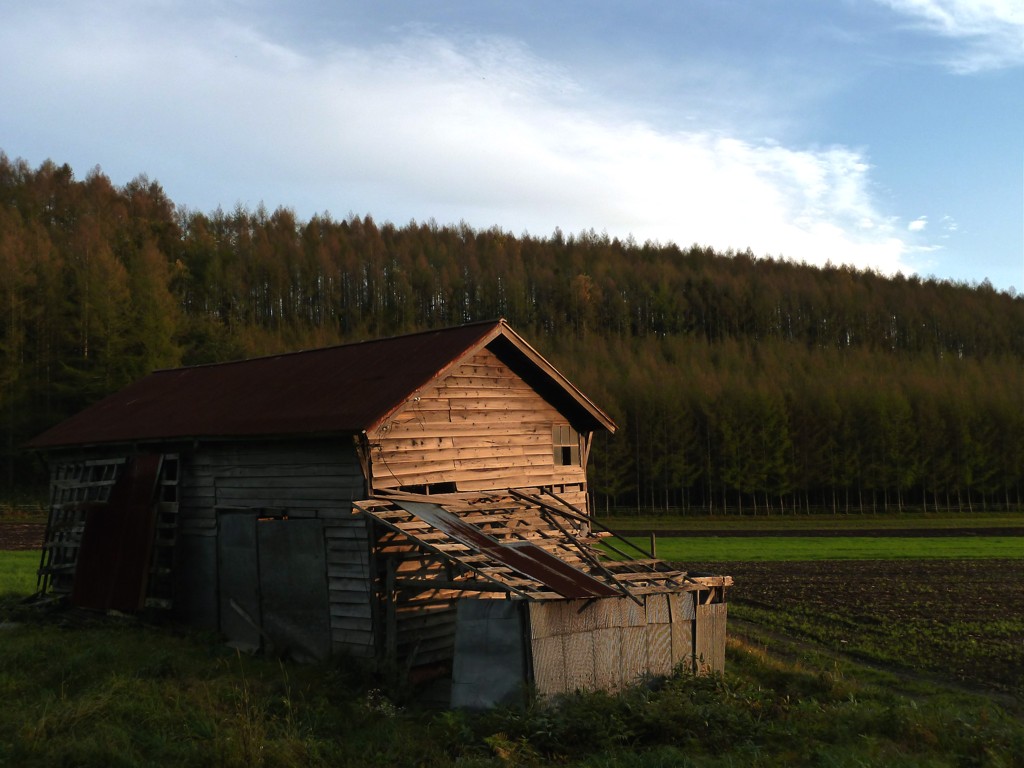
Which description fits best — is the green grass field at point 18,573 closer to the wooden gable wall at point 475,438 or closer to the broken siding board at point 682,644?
the wooden gable wall at point 475,438

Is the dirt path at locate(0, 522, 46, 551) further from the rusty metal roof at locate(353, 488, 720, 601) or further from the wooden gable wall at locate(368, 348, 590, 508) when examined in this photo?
the rusty metal roof at locate(353, 488, 720, 601)

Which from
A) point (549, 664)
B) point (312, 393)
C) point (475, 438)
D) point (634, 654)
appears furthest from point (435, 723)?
point (312, 393)

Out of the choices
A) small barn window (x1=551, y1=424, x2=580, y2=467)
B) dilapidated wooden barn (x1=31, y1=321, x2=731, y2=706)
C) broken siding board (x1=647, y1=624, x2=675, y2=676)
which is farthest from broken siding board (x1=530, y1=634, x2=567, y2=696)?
small barn window (x1=551, y1=424, x2=580, y2=467)

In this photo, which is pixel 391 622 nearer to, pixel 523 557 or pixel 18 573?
pixel 523 557

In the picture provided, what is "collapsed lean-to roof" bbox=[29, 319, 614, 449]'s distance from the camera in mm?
16297

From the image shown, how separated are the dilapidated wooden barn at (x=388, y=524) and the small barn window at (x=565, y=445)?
5 cm

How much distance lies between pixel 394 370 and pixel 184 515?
5.67 meters

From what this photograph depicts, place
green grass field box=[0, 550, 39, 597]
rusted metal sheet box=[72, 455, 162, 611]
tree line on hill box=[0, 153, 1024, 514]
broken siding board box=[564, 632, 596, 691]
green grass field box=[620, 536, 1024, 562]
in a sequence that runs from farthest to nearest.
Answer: tree line on hill box=[0, 153, 1024, 514] → green grass field box=[620, 536, 1024, 562] → green grass field box=[0, 550, 39, 597] → rusted metal sheet box=[72, 455, 162, 611] → broken siding board box=[564, 632, 596, 691]

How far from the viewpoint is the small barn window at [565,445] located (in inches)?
807

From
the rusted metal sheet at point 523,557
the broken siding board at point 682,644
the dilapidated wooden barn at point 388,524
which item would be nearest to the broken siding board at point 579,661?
the dilapidated wooden barn at point 388,524

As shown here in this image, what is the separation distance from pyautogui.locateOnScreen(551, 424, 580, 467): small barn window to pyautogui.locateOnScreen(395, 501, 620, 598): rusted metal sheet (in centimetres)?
521

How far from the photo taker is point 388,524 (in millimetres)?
14172

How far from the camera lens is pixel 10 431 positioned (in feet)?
178

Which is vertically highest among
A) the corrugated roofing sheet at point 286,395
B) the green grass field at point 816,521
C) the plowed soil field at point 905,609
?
the corrugated roofing sheet at point 286,395
